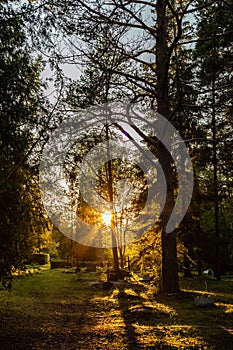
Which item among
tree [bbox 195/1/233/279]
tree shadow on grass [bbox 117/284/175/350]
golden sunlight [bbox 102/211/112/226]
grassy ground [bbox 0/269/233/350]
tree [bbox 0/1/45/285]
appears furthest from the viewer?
golden sunlight [bbox 102/211/112/226]

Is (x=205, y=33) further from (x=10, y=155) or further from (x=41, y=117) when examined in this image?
(x=10, y=155)

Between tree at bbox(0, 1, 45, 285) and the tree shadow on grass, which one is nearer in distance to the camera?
the tree shadow on grass

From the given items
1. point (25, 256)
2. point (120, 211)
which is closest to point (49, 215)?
point (25, 256)

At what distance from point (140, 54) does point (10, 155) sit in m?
7.79

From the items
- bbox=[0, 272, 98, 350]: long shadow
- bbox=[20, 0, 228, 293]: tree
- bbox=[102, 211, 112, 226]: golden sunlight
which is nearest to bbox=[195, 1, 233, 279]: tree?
bbox=[20, 0, 228, 293]: tree

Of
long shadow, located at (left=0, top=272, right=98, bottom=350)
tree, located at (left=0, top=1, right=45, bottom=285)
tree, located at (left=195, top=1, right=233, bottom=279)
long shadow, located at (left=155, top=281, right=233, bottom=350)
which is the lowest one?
long shadow, located at (left=0, top=272, right=98, bottom=350)

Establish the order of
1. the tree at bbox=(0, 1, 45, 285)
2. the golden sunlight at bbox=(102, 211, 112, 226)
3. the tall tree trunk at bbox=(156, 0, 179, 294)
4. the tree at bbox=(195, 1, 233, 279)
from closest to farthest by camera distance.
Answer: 1. the tree at bbox=(0, 1, 45, 285)
2. the tree at bbox=(195, 1, 233, 279)
3. the tall tree trunk at bbox=(156, 0, 179, 294)
4. the golden sunlight at bbox=(102, 211, 112, 226)

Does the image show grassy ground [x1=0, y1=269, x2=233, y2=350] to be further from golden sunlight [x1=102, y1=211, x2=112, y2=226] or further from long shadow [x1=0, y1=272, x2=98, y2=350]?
golden sunlight [x1=102, y1=211, x2=112, y2=226]

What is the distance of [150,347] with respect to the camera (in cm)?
638

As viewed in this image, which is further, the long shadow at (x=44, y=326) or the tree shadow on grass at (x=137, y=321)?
the long shadow at (x=44, y=326)

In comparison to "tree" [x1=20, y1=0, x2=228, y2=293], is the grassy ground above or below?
below

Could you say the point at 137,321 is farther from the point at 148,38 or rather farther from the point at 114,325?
the point at 148,38

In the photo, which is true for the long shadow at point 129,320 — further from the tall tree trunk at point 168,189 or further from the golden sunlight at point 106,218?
the golden sunlight at point 106,218

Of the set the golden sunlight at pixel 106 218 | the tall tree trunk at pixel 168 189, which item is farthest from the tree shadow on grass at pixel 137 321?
the golden sunlight at pixel 106 218
